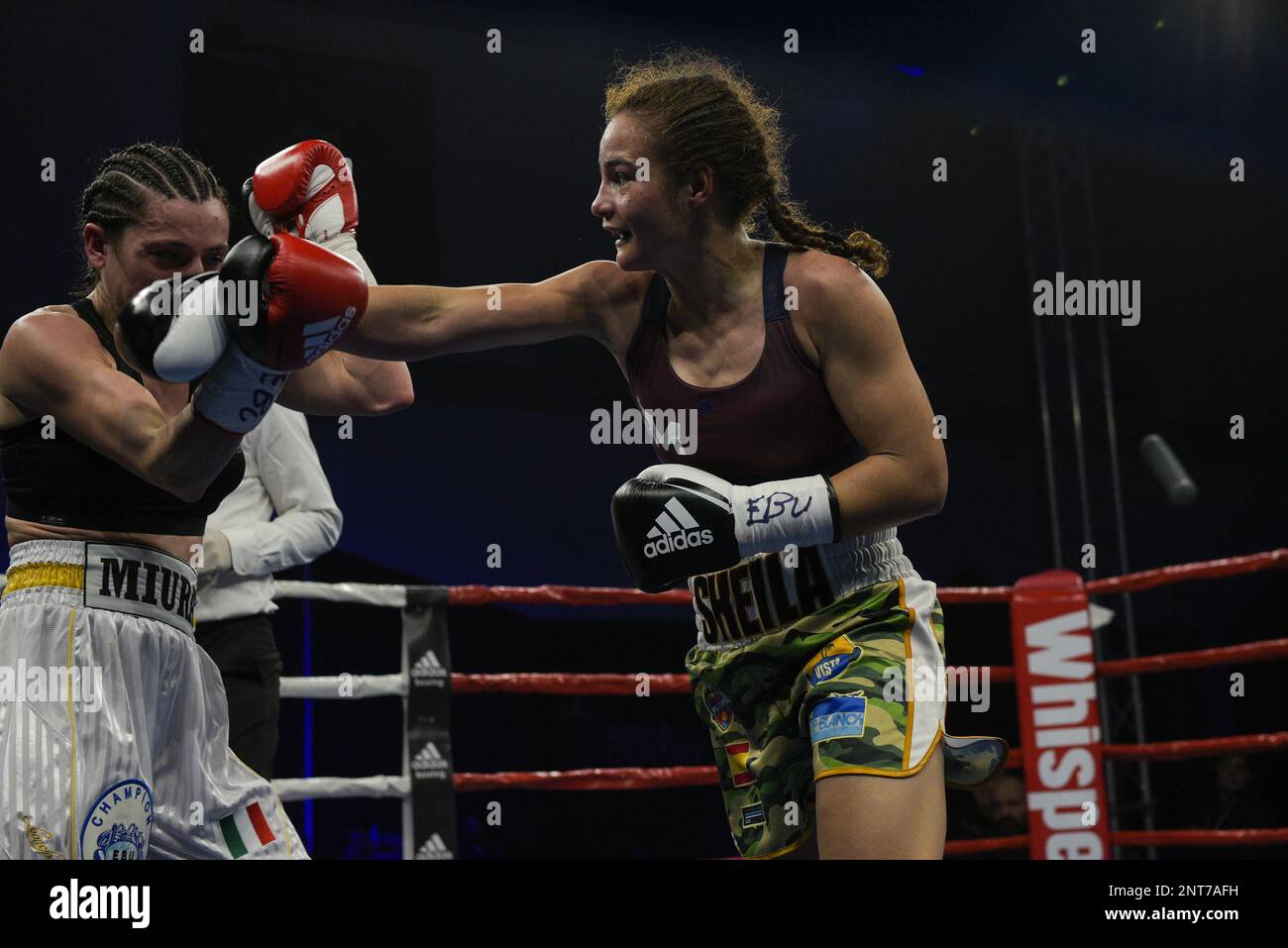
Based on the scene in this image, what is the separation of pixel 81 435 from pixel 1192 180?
740 centimetres

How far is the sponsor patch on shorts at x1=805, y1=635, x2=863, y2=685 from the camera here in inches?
71.0

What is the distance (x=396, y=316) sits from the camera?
1.90 m

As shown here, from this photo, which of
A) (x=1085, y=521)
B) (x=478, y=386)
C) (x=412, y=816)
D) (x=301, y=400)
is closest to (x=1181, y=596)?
(x=1085, y=521)

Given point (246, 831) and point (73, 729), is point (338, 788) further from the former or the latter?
point (73, 729)

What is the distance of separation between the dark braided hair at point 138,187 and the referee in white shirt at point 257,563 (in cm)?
84

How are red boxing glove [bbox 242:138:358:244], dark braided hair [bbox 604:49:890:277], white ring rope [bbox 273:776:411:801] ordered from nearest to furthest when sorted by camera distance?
dark braided hair [bbox 604:49:890:277], red boxing glove [bbox 242:138:358:244], white ring rope [bbox 273:776:411:801]

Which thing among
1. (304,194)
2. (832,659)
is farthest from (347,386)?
(832,659)

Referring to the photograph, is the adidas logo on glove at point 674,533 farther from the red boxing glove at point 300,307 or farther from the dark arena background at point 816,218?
the dark arena background at point 816,218

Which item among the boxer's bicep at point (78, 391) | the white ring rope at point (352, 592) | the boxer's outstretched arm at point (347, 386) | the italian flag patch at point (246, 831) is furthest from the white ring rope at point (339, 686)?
the boxer's bicep at point (78, 391)

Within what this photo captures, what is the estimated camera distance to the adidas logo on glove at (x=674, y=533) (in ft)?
5.88

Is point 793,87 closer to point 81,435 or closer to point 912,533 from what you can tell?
point 912,533

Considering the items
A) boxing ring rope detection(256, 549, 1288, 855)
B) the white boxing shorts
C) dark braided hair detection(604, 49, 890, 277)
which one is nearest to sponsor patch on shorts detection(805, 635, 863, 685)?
dark braided hair detection(604, 49, 890, 277)

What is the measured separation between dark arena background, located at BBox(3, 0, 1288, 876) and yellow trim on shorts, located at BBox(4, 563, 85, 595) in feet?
9.75

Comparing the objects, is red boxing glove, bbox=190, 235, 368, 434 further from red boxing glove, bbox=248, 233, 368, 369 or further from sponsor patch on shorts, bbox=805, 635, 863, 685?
sponsor patch on shorts, bbox=805, 635, 863, 685
